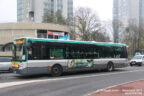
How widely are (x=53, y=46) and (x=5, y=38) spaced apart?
25.9 metres

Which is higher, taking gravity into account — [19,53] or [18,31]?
[18,31]

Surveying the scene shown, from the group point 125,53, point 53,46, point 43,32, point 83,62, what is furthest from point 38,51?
point 43,32

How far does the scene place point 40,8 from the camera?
79938mm

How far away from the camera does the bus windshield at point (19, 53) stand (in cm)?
1331

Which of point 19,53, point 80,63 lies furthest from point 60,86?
point 80,63

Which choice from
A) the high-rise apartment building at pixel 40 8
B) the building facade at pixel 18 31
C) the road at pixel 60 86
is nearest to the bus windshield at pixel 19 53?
the road at pixel 60 86

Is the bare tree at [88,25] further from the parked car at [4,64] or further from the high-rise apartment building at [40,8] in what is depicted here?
the parked car at [4,64]

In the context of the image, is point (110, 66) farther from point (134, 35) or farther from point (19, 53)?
point (134, 35)

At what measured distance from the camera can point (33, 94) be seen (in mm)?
8508

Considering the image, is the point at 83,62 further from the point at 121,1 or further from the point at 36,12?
Answer: the point at 121,1

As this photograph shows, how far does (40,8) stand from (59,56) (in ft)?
224

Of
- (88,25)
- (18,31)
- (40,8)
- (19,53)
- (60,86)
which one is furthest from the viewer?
(40,8)

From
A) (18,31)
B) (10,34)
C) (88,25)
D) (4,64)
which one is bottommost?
(4,64)

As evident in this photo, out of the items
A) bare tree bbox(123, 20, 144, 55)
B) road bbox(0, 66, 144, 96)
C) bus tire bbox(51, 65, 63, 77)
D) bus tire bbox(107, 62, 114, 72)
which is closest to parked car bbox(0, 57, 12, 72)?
road bbox(0, 66, 144, 96)
